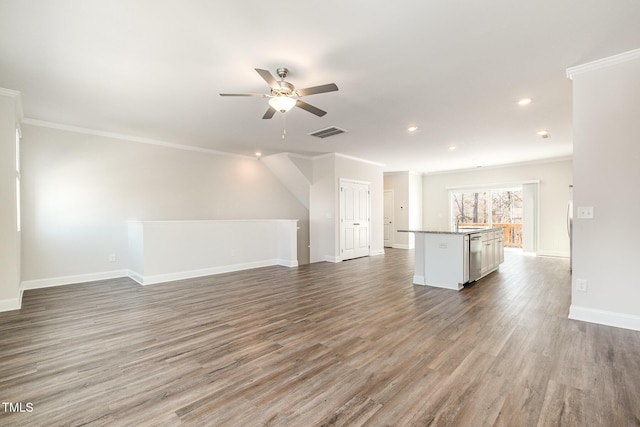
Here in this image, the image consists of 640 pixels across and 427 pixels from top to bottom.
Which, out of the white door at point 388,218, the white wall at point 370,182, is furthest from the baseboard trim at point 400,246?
the white wall at point 370,182

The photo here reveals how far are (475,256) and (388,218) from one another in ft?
18.6

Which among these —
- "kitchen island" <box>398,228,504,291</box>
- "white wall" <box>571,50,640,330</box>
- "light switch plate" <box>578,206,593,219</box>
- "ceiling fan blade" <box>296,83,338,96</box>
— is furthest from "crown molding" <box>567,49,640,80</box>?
"ceiling fan blade" <box>296,83,338,96</box>

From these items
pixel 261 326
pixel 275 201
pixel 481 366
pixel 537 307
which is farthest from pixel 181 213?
pixel 537 307

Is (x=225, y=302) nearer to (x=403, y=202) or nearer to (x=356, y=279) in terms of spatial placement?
(x=356, y=279)

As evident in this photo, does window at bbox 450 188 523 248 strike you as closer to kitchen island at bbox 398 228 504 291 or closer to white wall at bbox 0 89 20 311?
kitchen island at bbox 398 228 504 291

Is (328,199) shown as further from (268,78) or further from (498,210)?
(498,210)

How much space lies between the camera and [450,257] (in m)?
4.57

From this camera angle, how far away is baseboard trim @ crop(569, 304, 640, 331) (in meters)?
2.84

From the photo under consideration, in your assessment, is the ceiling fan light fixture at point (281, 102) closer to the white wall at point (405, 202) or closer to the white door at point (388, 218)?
the white wall at point (405, 202)

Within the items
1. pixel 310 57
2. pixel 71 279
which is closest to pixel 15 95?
pixel 71 279

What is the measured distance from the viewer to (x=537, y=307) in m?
3.64

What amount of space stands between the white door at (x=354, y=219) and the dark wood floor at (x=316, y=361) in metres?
3.31

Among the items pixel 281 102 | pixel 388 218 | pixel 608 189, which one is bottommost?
pixel 388 218

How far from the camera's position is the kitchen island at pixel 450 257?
447 cm
